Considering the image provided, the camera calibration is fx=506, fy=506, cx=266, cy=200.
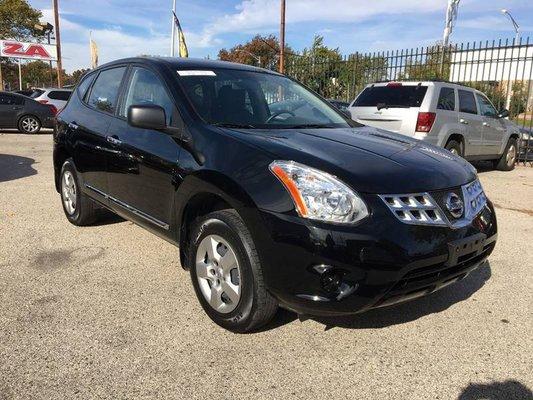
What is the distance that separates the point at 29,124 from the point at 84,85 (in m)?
13.3

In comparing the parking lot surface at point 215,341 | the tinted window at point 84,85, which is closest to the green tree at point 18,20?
the tinted window at point 84,85

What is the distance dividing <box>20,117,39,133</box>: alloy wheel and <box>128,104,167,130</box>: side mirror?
607 inches

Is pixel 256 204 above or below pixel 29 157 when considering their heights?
above

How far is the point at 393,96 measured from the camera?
8.88 metres

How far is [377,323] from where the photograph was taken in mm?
3295

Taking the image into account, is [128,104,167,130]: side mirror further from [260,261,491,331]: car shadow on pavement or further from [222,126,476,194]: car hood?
[260,261,491,331]: car shadow on pavement

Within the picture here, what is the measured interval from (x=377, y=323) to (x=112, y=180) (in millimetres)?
2426

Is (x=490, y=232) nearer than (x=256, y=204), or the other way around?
(x=256, y=204)

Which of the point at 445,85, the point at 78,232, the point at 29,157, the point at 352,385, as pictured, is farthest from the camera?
the point at 29,157

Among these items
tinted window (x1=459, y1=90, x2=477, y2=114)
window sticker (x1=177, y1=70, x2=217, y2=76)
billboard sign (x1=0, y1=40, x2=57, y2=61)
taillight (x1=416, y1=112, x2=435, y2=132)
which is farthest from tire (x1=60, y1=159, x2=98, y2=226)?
billboard sign (x1=0, y1=40, x2=57, y2=61)

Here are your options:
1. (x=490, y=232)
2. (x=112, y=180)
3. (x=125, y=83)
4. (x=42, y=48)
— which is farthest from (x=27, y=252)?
(x=42, y=48)

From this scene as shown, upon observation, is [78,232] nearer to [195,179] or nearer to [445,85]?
[195,179]

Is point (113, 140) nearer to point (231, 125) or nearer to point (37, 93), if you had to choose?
point (231, 125)

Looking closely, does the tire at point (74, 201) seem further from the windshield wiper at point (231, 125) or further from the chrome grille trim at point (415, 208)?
the chrome grille trim at point (415, 208)
